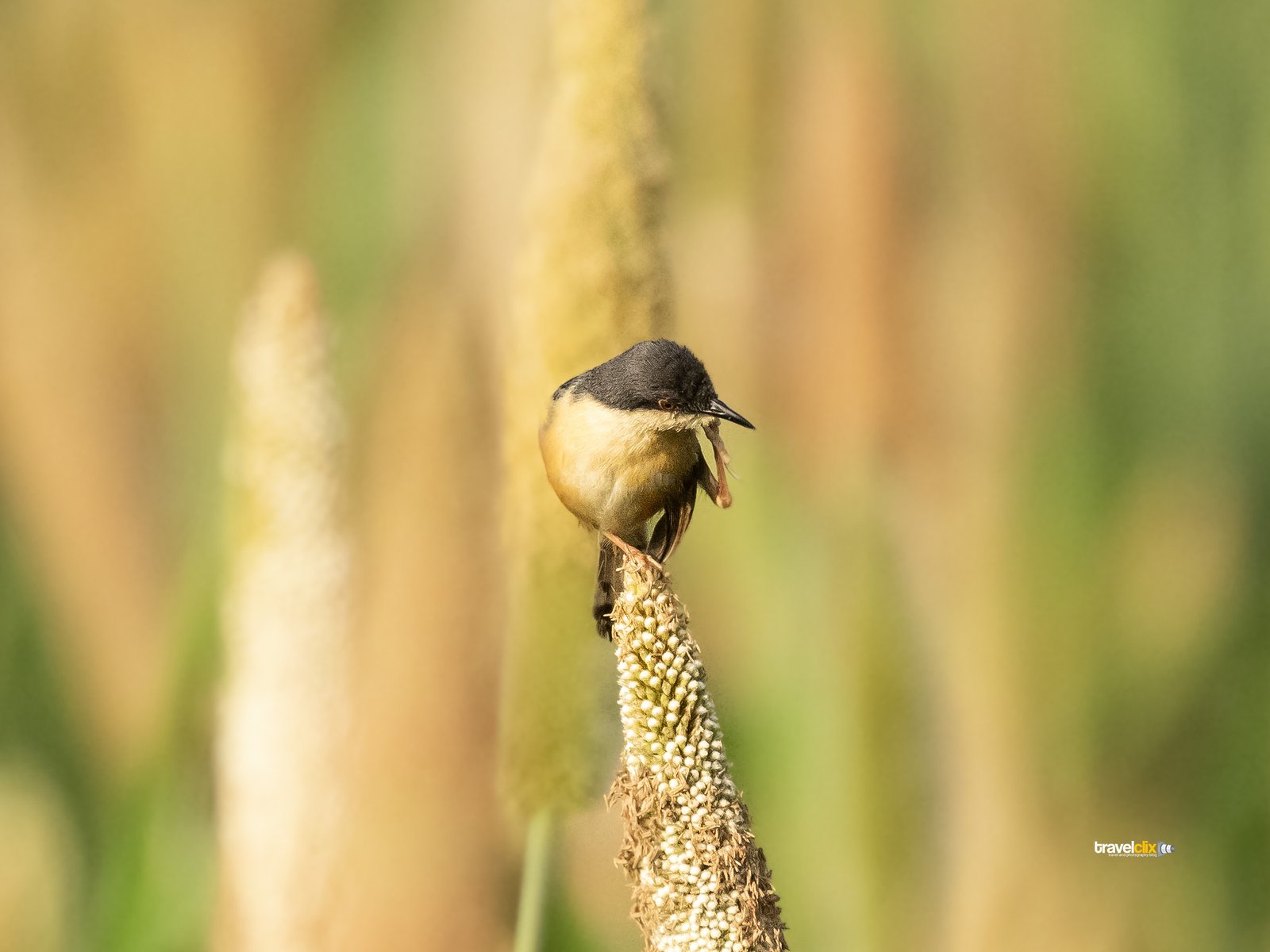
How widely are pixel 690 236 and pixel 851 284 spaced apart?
18 cm

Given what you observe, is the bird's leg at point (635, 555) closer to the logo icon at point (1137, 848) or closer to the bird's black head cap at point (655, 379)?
the bird's black head cap at point (655, 379)

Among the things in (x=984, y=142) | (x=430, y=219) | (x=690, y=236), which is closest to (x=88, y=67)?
(x=430, y=219)

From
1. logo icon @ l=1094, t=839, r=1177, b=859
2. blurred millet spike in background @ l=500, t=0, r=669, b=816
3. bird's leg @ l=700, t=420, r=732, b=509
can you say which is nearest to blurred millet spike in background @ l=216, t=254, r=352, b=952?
blurred millet spike in background @ l=500, t=0, r=669, b=816

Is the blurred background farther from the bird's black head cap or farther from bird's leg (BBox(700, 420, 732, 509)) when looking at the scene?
the bird's black head cap

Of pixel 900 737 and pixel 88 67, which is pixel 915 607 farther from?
pixel 88 67

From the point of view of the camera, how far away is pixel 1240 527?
1.25 meters

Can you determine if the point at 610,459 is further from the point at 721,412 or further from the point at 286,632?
the point at 286,632

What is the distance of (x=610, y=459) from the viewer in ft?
2.55

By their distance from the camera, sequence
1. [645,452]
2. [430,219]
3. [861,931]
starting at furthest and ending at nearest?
1. [430,219]
2. [861,931]
3. [645,452]

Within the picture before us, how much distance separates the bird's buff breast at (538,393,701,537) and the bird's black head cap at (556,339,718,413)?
0.01m

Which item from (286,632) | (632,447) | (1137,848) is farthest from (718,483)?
(1137,848)

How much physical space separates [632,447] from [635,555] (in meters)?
0.12

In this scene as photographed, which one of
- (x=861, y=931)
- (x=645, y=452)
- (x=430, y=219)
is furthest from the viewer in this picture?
(x=430, y=219)

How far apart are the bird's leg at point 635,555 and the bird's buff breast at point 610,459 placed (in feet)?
0.06
